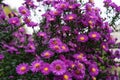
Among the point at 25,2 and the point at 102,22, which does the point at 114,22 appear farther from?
the point at 25,2

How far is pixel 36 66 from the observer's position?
128 inches

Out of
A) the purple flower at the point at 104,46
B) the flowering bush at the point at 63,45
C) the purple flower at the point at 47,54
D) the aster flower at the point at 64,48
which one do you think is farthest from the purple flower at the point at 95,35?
the purple flower at the point at 47,54

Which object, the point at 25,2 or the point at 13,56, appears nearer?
the point at 13,56

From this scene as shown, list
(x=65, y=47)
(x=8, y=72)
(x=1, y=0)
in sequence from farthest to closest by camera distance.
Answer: (x=1, y=0) → (x=8, y=72) → (x=65, y=47)

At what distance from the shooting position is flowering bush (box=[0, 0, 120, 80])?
3.38m

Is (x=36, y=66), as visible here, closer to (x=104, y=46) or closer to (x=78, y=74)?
(x=78, y=74)

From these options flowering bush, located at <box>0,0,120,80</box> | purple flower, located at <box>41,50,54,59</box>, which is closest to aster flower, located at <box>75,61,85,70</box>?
flowering bush, located at <box>0,0,120,80</box>

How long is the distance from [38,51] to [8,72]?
1.15 feet

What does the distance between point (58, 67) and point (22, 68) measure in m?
0.38

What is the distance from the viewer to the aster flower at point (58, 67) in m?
3.17

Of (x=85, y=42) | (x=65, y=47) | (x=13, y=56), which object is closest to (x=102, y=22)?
(x=85, y=42)

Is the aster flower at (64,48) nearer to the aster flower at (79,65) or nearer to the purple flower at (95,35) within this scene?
the aster flower at (79,65)

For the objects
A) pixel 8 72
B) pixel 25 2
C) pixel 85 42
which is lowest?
pixel 8 72

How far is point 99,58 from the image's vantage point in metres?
3.93
